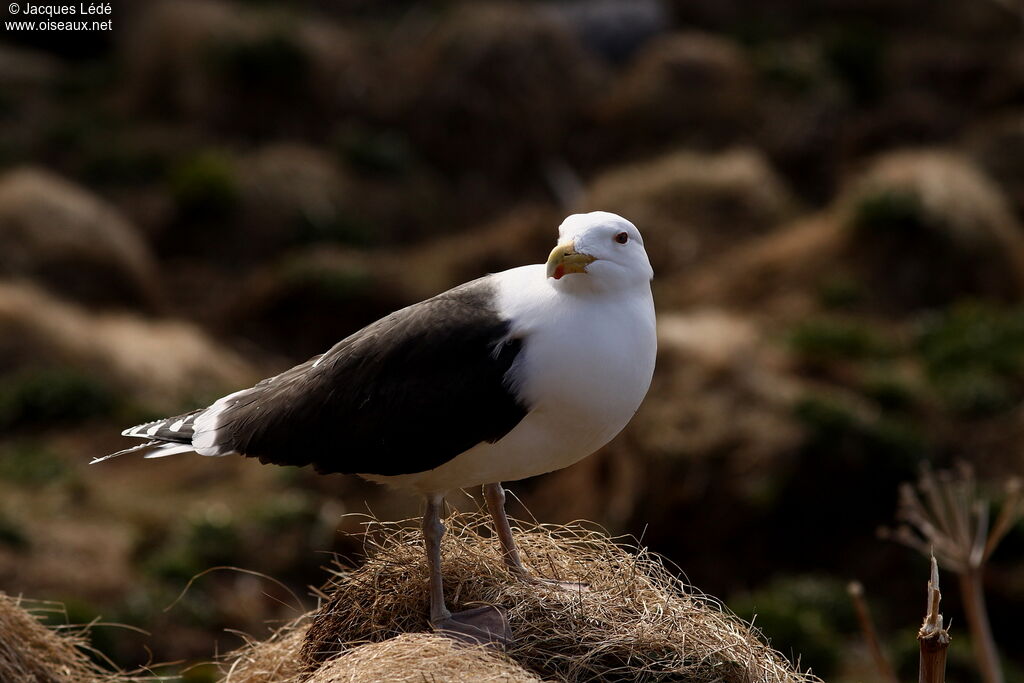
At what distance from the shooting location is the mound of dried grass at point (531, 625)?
5.91 metres

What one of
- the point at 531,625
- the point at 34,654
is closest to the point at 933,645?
the point at 531,625

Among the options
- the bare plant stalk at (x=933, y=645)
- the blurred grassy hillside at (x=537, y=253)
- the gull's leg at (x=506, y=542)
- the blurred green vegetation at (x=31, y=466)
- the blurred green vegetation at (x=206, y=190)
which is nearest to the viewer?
the bare plant stalk at (x=933, y=645)

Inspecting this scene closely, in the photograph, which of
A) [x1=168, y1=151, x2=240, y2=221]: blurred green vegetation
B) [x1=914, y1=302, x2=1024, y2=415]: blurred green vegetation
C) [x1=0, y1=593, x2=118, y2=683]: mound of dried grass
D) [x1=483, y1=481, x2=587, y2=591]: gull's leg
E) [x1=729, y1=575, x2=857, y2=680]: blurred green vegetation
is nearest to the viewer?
[x1=483, y1=481, x2=587, y2=591]: gull's leg

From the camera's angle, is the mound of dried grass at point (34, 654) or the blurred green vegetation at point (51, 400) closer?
the mound of dried grass at point (34, 654)

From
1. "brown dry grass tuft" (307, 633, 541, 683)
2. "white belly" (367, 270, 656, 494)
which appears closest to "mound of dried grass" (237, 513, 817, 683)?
"brown dry grass tuft" (307, 633, 541, 683)

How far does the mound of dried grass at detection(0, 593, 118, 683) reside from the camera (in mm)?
6863

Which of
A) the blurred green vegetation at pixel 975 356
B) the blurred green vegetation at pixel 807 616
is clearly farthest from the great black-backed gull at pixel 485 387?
the blurred green vegetation at pixel 975 356

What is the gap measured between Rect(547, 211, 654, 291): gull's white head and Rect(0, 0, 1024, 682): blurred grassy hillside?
4.05 meters

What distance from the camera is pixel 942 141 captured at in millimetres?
24719

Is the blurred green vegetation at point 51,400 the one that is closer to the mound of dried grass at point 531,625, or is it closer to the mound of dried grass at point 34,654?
the mound of dried grass at point 34,654

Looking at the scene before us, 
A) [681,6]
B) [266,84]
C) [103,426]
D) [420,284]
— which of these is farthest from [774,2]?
[103,426]

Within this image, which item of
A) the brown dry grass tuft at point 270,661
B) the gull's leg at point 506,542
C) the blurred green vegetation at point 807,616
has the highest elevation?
the gull's leg at point 506,542

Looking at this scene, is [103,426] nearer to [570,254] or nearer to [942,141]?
[570,254]

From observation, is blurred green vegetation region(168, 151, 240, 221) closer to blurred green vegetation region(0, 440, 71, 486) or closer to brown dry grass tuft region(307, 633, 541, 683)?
blurred green vegetation region(0, 440, 71, 486)
